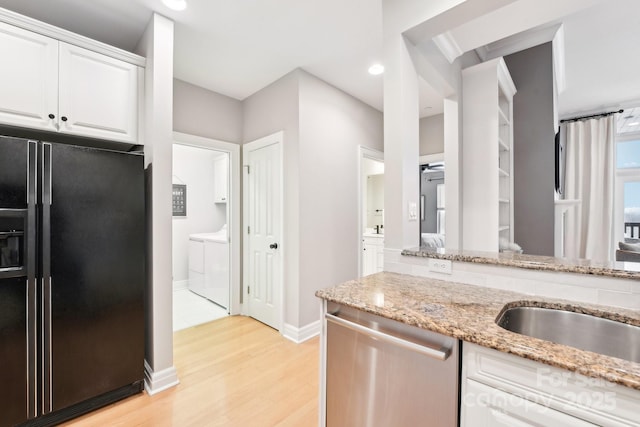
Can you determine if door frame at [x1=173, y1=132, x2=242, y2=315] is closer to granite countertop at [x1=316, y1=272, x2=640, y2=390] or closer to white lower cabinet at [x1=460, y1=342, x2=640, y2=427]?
granite countertop at [x1=316, y1=272, x2=640, y2=390]

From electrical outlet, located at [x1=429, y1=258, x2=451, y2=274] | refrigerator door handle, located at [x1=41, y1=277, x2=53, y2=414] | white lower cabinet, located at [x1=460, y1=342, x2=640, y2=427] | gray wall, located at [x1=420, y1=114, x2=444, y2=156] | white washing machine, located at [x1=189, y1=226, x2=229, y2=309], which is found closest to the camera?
white lower cabinet, located at [x1=460, y1=342, x2=640, y2=427]

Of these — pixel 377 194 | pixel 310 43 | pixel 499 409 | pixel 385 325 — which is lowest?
pixel 499 409

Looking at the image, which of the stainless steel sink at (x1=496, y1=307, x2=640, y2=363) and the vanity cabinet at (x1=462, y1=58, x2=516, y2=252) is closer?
the stainless steel sink at (x1=496, y1=307, x2=640, y2=363)

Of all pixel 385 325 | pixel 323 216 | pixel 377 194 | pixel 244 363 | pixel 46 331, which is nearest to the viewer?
pixel 385 325

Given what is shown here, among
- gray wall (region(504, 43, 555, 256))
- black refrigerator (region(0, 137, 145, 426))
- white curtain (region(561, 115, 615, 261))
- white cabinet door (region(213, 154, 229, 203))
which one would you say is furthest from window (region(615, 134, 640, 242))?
black refrigerator (region(0, 137, 145, 426))

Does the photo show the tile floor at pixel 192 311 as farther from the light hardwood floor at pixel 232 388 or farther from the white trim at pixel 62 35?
the white trim at pixel 62 35

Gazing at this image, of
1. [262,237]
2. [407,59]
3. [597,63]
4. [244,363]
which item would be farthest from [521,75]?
[244,363]

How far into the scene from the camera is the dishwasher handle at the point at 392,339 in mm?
922

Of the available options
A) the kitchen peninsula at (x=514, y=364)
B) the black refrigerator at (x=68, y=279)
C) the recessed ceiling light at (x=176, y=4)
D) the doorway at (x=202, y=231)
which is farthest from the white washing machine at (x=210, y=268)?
the kitchen peninsula at (x=514, y=364)

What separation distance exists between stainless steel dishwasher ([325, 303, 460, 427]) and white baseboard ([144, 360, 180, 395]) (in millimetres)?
1408

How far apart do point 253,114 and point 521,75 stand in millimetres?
3023

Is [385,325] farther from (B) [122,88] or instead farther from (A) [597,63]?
(A) [597,63]

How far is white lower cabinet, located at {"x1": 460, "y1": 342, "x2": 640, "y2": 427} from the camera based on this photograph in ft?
2.25

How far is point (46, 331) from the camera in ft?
5.37
